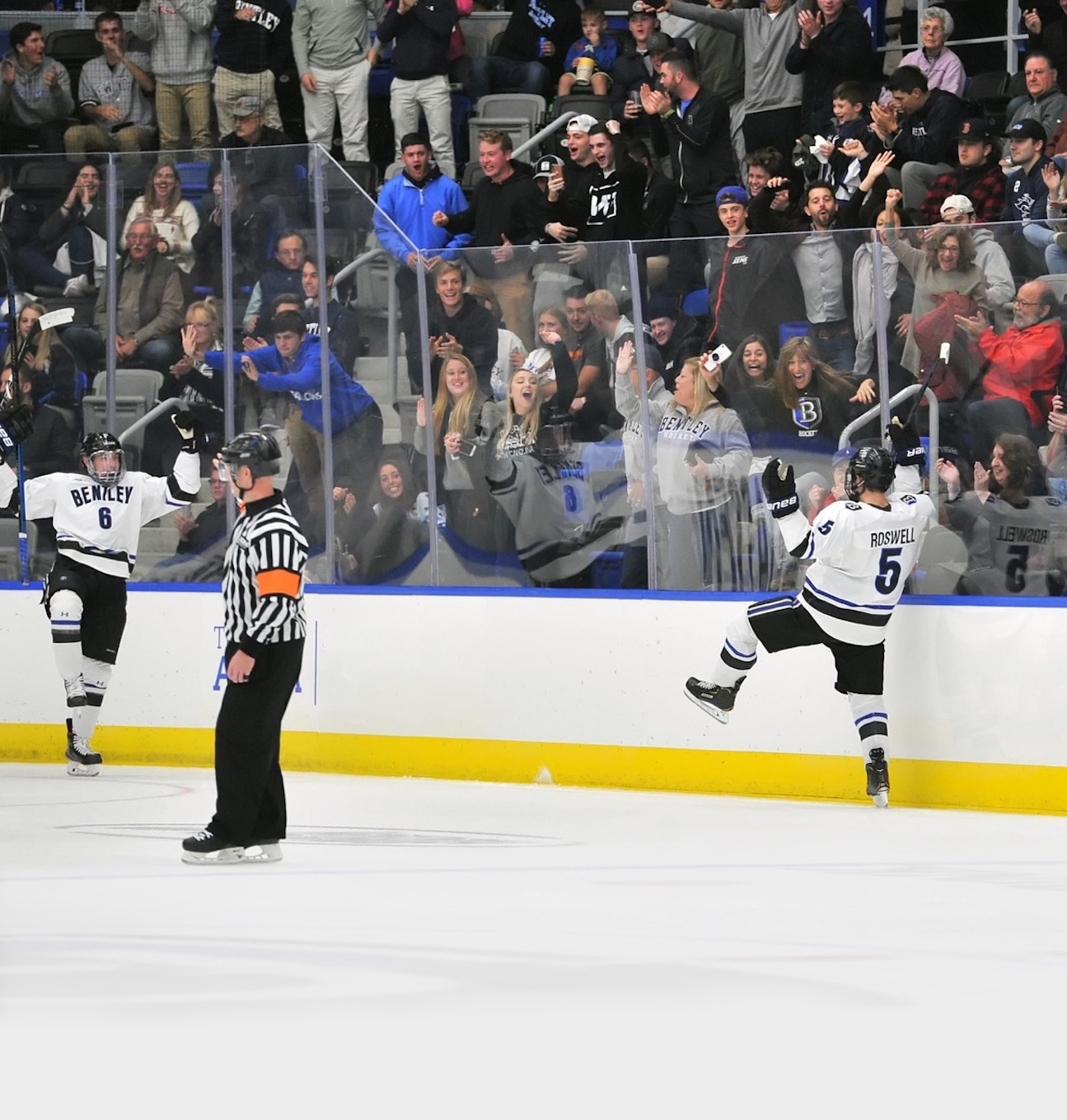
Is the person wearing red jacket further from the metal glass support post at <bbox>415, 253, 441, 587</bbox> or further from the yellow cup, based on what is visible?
the yellow cup

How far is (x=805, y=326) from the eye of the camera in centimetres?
770

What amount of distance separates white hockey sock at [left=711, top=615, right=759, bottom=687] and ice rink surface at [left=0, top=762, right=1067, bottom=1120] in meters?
0.64

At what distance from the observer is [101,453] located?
8.49 m

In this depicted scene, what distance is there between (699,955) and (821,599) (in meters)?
3.10

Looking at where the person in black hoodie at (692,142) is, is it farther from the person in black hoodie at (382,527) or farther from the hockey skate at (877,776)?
the hockey skate at (877,776)

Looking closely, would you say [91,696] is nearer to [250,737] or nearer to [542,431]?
[542,431]

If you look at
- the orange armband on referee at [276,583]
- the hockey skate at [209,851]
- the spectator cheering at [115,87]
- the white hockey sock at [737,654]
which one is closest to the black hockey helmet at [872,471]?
the white hockey sock at [737,654]

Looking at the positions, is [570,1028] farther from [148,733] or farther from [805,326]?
[148,733]

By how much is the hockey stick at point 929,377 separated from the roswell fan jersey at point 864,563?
328 mm

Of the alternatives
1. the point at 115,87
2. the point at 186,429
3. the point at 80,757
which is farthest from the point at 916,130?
the point at 115,87

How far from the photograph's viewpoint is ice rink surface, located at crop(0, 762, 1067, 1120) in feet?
11.0

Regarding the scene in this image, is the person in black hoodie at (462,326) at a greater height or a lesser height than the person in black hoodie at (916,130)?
lesser

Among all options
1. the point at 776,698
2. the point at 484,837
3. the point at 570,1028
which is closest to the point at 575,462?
the point at 776,698

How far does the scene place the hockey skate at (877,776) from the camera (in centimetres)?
734
